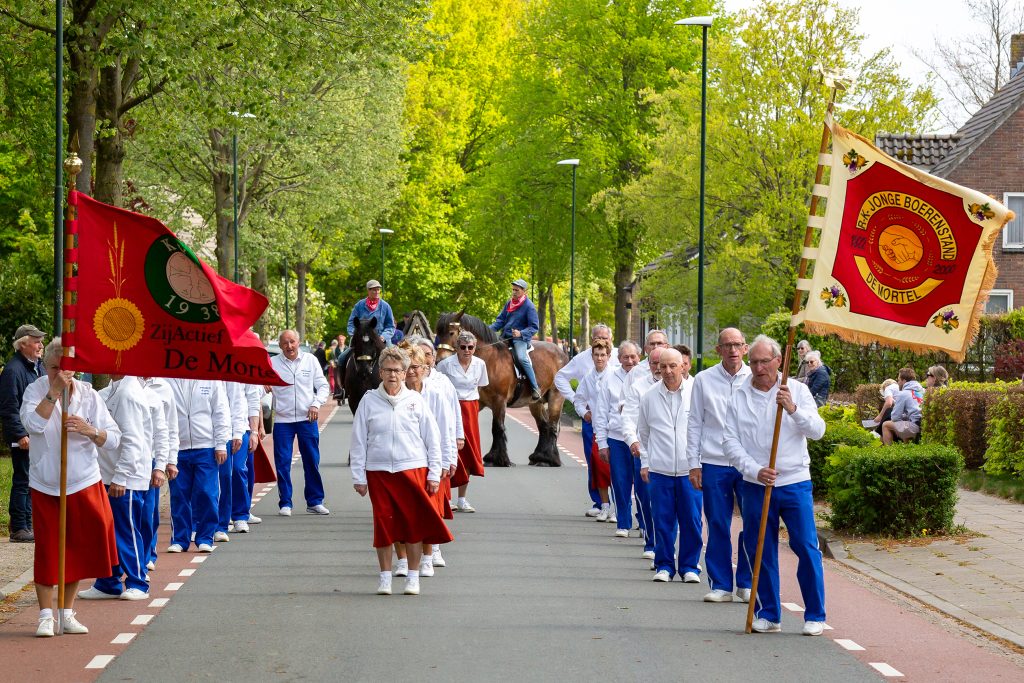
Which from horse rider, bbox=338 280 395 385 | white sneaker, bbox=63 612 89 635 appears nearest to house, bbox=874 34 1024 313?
horse rider, bbox=338 280 395 385

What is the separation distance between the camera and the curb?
10.4m

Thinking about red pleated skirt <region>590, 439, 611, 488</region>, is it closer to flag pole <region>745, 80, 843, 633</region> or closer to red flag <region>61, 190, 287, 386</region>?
flag pole <region>745, 80, 843, 633</region>

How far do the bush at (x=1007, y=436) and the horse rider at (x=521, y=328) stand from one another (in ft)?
24.0

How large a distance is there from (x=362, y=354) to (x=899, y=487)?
32.2 ft

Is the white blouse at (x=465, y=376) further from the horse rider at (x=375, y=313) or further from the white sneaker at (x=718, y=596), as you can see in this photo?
the white sneaker at (x=718, y=596)

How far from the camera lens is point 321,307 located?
257ft

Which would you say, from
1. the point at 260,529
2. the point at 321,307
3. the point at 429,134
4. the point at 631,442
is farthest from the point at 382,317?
the point at 321,307

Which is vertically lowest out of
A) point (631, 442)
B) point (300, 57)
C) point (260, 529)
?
point (260, 529)

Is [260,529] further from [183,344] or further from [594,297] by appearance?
[594,297]

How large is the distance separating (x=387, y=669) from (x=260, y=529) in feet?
A: 24.8

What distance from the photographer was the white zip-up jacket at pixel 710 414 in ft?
35.9

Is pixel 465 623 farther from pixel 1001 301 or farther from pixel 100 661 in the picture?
pixel 1001 301

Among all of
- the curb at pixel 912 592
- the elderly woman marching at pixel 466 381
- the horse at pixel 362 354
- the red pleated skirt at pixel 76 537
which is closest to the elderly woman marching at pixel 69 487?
the red pleated skirt at pixel 76 537

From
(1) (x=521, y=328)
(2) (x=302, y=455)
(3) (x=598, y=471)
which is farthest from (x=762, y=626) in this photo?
(1) (x=521, y=328)
